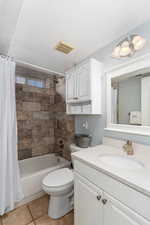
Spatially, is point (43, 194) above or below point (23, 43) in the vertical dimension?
below

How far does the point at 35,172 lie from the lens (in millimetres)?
1826

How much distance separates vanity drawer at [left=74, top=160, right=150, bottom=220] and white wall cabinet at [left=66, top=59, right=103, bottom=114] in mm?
792

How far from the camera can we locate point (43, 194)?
5.77ft

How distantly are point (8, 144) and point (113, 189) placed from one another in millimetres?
1272

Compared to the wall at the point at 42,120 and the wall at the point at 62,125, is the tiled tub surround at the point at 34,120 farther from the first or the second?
the wall at the point at 62,125

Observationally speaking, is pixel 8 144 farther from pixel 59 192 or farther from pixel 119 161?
pixel 119 161

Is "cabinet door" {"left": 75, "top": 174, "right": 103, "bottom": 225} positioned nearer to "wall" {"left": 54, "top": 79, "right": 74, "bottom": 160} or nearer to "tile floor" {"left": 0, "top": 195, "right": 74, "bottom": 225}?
"tile floor" {"left": 0, "top": 195, "right": 74, "bottom": 225}

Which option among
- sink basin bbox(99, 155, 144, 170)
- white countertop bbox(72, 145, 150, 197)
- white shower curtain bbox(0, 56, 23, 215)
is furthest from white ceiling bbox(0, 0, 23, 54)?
sink basin bbox(99, 155, 144, 170)

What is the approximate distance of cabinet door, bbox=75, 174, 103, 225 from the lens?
0.86m

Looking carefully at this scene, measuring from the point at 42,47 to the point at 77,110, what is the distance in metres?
1.03

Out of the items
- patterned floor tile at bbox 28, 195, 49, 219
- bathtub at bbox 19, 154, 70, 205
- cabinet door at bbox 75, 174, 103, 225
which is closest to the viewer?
cabinet door at bbox 75, 174, 103, 225

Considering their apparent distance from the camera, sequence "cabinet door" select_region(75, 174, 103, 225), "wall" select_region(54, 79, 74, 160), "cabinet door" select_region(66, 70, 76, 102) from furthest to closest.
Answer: "wall" select_region(54, 79, 74, 160) → "cabinet door" select_region(66, 70, 76, 102) → "cabinet door" select_region(75, 174, 103, 225)

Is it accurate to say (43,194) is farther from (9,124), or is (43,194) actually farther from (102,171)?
(102,171)

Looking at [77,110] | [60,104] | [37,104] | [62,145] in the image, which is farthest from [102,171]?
[37,104]
